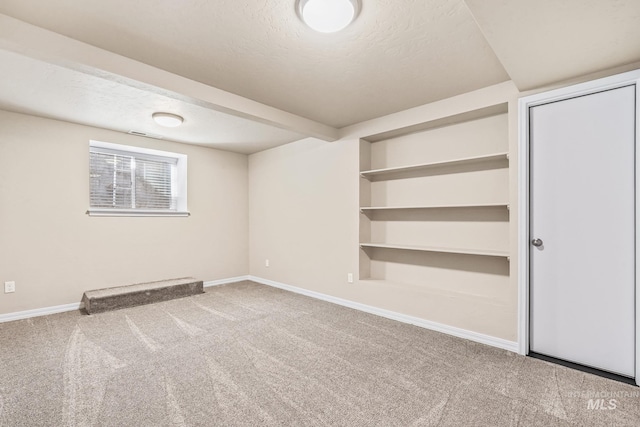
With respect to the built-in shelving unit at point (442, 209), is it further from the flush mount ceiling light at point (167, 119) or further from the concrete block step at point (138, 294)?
the concrete block step at point (138, 294)

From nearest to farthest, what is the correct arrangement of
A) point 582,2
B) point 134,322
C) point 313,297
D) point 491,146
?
point 582,2 → point 491,146 → point 134,322 → point 313,297

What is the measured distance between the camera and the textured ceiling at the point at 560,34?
1479mm

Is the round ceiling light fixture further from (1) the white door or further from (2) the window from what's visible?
(2) the window

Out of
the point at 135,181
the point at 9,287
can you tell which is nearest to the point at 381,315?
the point at 135,181

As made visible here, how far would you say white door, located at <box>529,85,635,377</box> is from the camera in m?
2.14

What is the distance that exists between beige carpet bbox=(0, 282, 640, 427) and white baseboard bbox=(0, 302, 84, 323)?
0.68 ft

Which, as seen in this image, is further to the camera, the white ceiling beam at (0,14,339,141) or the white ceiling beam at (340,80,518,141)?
the white ceiling beam at (340,80,518,141)

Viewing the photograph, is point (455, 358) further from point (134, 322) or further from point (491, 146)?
point (134, 322)

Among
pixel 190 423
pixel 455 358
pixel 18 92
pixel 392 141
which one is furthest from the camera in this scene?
pixel 392 141

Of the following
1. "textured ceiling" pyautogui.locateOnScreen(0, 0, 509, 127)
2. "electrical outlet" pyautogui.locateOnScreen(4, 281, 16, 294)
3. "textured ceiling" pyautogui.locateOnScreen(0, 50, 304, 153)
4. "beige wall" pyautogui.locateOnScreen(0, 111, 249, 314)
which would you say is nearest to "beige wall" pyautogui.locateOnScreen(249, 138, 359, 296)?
"textured ceiling" pyautogui.locateOnScreen(0, 50, 304, 153)

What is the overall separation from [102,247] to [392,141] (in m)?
4.04

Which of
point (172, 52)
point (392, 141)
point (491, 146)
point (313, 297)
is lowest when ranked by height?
point (313, 297)

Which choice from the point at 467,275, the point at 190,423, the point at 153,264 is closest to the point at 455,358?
the point at 467,275

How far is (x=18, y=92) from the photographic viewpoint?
2814 millimetres
